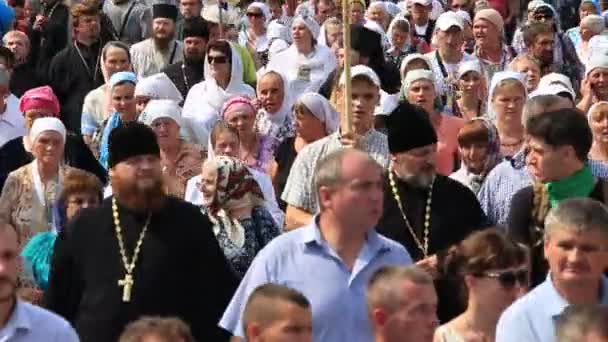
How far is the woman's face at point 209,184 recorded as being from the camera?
989 centimetres

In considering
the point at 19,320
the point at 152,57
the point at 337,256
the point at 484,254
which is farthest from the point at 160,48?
the point at 19,320

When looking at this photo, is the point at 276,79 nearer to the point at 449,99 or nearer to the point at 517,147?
the point at 449,99

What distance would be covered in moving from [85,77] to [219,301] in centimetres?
794

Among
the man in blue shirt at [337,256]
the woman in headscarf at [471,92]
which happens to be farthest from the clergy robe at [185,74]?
the man in blue shirt at [337,256]

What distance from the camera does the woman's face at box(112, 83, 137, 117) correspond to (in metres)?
13.7

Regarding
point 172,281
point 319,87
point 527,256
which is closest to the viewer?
point 527,256

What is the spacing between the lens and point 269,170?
12.4 metres

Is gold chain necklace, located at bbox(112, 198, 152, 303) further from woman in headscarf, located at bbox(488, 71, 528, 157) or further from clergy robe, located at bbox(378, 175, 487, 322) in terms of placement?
woman in headscarf, located at bbox(488, 71, 528, 157)

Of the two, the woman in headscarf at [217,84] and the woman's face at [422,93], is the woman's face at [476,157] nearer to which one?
the woman's face at [422,93]

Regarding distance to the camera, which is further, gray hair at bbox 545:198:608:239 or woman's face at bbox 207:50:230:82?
woman's face at bbox 207:50:230:82

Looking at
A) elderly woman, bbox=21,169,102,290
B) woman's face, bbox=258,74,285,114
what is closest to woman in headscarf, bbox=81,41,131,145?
woman's face, bbox=258,74,285,114

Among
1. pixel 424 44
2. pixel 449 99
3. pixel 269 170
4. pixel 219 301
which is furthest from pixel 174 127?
pixel 424 44

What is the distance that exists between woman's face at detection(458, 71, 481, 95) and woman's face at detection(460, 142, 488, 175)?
2.84 meters

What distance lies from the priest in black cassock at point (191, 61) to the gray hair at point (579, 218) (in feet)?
27.7
